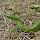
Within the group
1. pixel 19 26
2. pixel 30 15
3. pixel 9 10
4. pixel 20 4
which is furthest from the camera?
pixel 20 4

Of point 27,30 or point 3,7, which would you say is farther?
point 3,7

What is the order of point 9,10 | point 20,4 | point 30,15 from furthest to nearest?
1. point 20,4
2. point 9,10
3. point 30,15

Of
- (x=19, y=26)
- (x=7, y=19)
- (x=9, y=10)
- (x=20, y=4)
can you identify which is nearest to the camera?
(x=19, y=26)

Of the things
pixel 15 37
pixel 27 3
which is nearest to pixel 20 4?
pixel 27 3

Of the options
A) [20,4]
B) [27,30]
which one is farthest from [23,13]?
[27,30]

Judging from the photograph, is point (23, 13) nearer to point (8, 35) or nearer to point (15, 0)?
point (15, 0)

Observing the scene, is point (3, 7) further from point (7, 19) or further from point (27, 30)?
point (27, 30)
